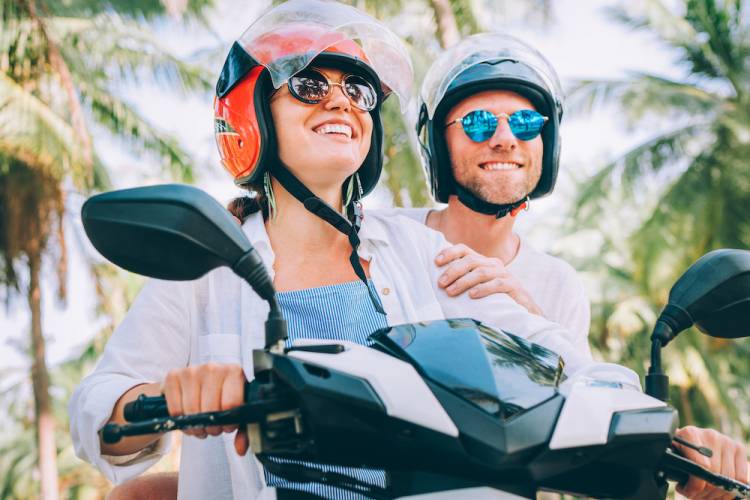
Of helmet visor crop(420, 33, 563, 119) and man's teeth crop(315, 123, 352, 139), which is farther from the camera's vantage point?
helmet visor crop(420, 33, 563, 119)

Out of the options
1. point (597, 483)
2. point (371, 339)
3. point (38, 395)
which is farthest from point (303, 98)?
point (38, 395)

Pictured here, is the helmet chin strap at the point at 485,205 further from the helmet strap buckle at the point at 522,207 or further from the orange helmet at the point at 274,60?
the orange helmet at the point at 274,60

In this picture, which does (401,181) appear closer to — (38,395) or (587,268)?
(38,395)

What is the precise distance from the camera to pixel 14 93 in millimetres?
12945

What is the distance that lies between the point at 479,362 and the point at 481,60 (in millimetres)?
3209

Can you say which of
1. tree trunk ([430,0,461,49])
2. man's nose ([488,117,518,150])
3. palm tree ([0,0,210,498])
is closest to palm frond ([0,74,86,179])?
palm tree ([0,0,210,498])

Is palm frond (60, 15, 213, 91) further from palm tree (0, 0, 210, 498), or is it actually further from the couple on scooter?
the couple on scooter

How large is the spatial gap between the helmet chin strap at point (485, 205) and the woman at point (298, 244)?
5.12ft

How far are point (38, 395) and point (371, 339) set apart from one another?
15686 mm

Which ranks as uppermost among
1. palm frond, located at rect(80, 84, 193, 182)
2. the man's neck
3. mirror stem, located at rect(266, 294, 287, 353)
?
palm frond, located at rect(80, 84, 193, 182)

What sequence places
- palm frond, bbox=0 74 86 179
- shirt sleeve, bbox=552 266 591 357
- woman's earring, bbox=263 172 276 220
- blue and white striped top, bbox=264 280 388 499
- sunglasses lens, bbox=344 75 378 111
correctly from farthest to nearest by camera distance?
palm frond, bbox=0 74 86 179, shirt sleeve, bbox=552 266 591 357, woman's earring, bbox=263 172 276 220, sunglasses lens, bbox=344 75 378 111, blue and white striped top, bbox=264 280 388 499

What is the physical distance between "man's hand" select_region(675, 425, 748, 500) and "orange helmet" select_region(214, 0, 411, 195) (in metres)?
1.41

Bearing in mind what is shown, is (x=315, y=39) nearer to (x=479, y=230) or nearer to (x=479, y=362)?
(x=479, y=362)

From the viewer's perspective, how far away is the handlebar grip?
1632mm
